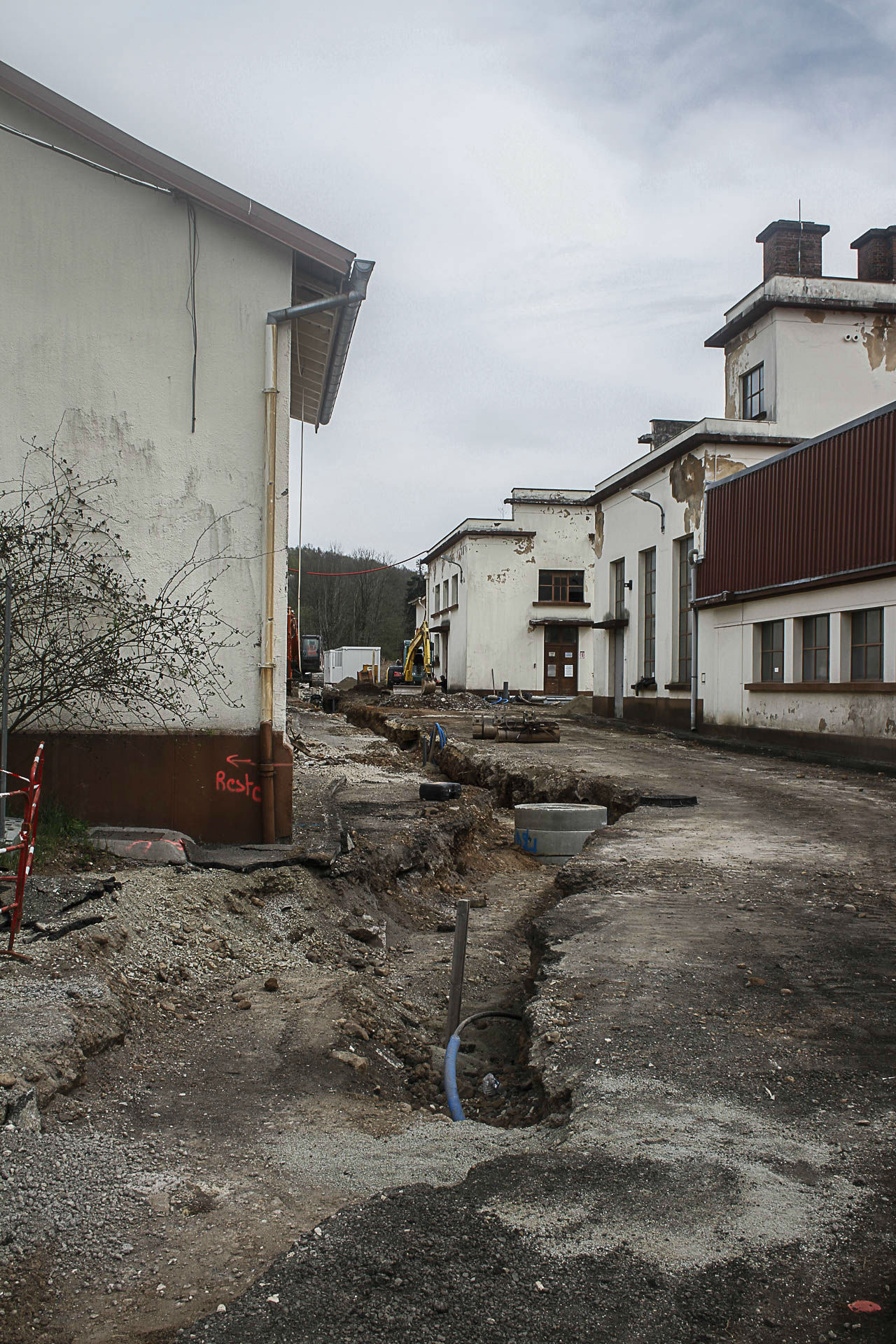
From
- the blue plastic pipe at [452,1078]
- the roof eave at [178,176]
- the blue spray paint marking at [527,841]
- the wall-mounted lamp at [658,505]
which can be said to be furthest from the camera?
the wall-mounted lamp at [658,505]

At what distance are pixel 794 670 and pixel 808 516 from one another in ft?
9.01

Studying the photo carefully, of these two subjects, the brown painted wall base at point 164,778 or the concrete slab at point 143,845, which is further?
the brown painted wall base at point 164,778

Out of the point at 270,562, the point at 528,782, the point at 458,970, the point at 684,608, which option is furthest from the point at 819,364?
the point at 458,970

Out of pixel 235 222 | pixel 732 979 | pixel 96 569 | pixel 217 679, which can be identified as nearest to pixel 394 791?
pixel 217 679

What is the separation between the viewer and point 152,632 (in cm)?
689

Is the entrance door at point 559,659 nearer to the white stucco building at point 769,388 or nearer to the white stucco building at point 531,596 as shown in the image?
the white stucco building at point 531,596

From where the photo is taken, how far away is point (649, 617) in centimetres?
2595

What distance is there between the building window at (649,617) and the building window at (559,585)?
1663cm

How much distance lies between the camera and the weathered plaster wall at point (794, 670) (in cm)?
1470

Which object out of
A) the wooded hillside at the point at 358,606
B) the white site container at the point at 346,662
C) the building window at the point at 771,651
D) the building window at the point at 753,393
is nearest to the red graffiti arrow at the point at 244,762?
the building window at the point at 771,651

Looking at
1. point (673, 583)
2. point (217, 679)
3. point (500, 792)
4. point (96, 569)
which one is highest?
point (673, 583)

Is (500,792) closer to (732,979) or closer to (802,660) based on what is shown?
(802,660)

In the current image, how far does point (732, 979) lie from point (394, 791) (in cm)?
760

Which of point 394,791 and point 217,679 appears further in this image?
point 394,791
